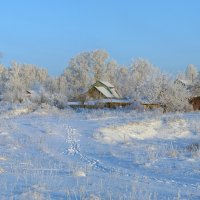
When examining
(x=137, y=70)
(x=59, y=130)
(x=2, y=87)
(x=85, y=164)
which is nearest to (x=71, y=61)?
(x=137, y=70)

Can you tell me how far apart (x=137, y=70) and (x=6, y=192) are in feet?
212

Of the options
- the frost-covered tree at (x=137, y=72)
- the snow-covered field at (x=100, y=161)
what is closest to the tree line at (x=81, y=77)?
the frost-covered tree at (x=137, y=72)

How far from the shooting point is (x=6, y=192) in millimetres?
7184

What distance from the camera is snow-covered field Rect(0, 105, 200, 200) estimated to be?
24.5ft

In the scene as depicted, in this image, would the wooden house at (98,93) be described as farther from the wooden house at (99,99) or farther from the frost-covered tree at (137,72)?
the frost-covered tree at (137,72)

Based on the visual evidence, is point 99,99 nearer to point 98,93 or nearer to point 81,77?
point 98,93

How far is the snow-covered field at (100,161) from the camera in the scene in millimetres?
7477

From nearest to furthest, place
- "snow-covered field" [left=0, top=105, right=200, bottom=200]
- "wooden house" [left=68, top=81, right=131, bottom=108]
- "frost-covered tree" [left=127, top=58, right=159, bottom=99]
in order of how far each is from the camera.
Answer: "snow-covered field" [left=0, top=105, right=200, bottom=200]
"wooden house" [left=68, top=81, right=131, bottom=108]
"frost-covered tree" [left=127, top=58, right=159, bottom=99]

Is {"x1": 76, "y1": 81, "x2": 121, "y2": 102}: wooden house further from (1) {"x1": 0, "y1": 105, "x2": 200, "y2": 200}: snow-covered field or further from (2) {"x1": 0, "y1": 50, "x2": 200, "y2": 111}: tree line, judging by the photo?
(1) {"x1": 0, "y1": 105, "x2": 200, "y2": 200}: snow-covered field

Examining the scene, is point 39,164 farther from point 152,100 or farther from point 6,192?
point 152,100

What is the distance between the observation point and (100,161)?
485 inches

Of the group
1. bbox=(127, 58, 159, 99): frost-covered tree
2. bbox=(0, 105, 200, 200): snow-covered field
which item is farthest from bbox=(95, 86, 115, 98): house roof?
bbox=(0, 105, 200, 200): snow-covered field

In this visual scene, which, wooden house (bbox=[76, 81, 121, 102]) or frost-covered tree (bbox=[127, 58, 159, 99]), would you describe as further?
frost-covered tree (bbox=[127, 58, 159, 99])

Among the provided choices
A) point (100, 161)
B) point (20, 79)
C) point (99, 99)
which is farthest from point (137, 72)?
point (100, 161)
